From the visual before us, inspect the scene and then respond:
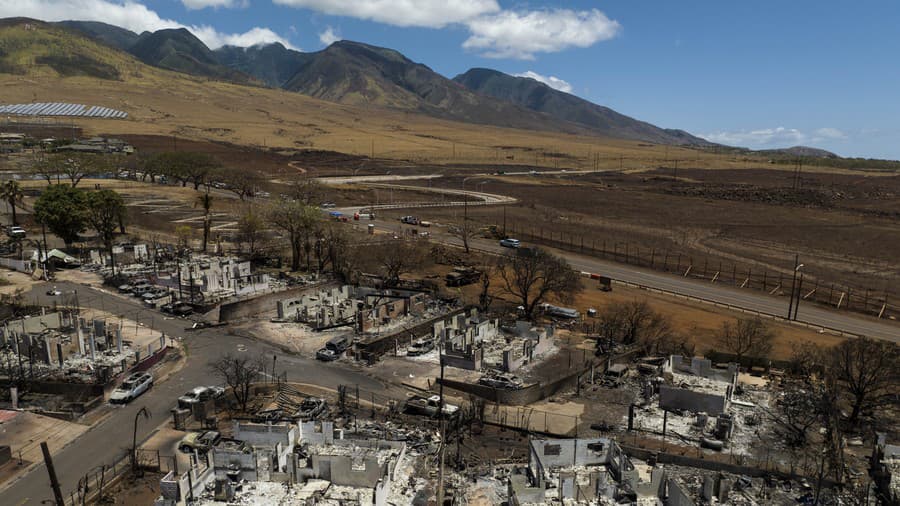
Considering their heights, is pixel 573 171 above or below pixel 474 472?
above

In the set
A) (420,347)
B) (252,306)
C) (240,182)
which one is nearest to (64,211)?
(252,306)

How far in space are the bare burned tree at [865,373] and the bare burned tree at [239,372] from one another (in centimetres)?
3290

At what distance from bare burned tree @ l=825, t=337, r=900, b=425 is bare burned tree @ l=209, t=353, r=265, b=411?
32901mm

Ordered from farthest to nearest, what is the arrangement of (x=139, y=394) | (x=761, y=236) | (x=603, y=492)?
(x=761, y=236)
(x=139, y=394)
(x=603, y=492)

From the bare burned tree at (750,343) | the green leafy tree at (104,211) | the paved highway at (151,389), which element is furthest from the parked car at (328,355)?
the green leafy tree at (104,211)

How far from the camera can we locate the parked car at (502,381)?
35.4m

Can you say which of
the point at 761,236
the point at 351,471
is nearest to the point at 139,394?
the point at 351,471

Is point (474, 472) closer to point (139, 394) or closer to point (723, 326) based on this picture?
point (139, 394)

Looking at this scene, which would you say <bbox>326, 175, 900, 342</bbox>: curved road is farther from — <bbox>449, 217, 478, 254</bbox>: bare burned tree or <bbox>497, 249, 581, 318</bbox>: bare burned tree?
<bbox>497, 249, 581, 318</bbox>: bare burned tree

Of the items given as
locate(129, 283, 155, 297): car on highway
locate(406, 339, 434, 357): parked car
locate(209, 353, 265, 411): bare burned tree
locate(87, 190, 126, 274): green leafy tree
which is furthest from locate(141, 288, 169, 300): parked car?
locate(406, 339, 434, 357): parked car

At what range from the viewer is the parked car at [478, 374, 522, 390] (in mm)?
35438

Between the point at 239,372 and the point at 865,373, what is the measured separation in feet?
113

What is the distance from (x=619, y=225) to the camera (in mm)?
101312

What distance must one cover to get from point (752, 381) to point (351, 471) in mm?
26332
